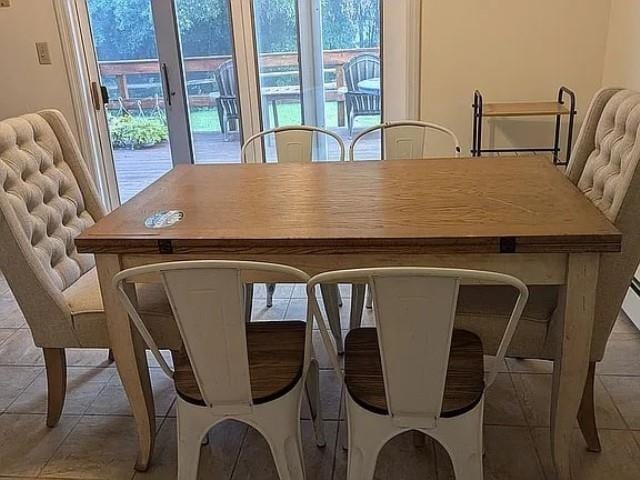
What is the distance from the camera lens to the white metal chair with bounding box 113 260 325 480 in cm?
123

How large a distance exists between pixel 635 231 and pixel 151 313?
4.49 ft

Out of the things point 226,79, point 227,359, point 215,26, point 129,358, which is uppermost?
point 215,26

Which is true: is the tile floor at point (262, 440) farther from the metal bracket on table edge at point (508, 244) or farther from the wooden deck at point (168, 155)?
the wooden deck at point (168, 155)

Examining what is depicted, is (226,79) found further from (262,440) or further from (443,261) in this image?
(443,261)

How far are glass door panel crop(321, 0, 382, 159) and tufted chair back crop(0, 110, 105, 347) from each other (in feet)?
5.72

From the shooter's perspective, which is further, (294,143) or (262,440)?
(294,143)

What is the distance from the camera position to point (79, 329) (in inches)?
71.4

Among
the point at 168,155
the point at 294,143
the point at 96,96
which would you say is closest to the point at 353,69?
the point at 294,143

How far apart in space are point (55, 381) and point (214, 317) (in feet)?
3.29

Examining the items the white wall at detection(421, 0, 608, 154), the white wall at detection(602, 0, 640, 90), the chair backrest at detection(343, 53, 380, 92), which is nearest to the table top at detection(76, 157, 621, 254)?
the white wall at detection(602, 0, 640, 90)

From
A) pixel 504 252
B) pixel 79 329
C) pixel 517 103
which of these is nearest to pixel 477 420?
pixel 504 252

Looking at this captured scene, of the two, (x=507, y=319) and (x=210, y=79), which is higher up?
(x=210, y=79)

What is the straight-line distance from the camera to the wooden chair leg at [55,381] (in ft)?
6.35

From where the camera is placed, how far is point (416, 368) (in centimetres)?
126
